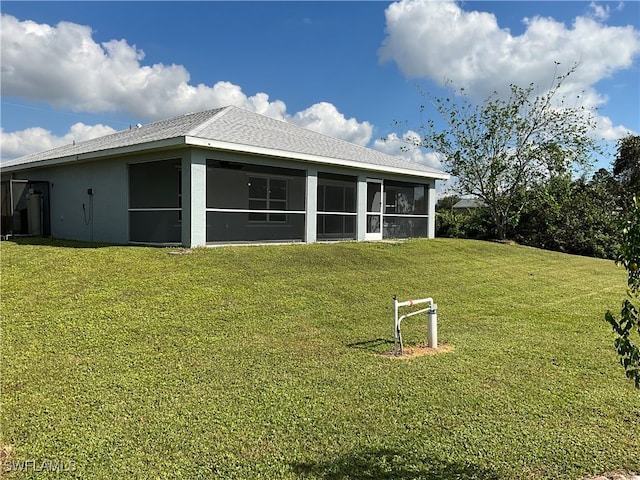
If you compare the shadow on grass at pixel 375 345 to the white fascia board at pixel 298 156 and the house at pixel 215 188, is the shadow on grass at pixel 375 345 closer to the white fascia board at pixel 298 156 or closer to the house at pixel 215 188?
the house at pixel 215 188

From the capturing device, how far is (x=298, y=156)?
14109mm

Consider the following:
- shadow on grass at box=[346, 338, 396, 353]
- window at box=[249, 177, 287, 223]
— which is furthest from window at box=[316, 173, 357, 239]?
shadow on grass at box=[346, 338, 396, 353]

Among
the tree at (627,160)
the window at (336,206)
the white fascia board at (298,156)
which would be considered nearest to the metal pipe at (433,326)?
the white fascia board at (298,156)

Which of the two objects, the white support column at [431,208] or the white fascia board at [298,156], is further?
the white support column at [431,208]

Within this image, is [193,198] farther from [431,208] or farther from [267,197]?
[431,208]

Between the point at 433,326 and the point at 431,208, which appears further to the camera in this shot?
the point at 431,208

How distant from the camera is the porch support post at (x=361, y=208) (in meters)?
16.9

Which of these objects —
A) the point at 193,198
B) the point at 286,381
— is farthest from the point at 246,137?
the point at 286,381

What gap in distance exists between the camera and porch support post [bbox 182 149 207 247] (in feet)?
38.4

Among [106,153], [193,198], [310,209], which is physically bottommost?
[310,209]

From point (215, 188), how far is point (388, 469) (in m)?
13.7

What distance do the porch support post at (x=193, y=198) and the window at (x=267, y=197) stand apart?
4.75 m

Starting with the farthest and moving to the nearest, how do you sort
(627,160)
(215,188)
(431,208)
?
(627,160)
(431,208)
(215,188)

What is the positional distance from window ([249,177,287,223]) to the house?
4 cm
